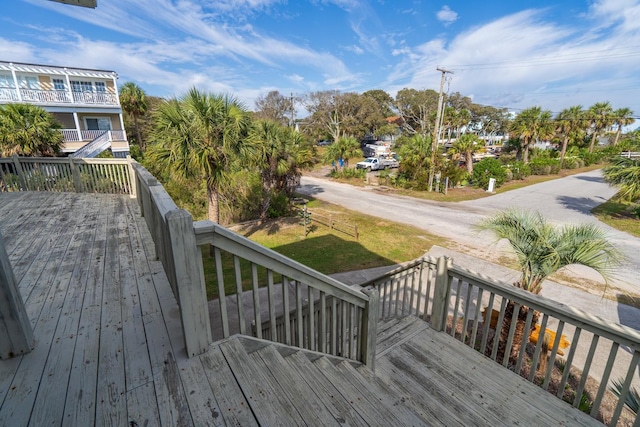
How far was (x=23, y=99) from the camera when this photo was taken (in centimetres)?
1656

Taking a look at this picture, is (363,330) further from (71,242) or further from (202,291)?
(71,242)

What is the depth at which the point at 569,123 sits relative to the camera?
27.8m

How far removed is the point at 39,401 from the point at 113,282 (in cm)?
151

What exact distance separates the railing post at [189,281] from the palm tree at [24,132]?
43.6 feet

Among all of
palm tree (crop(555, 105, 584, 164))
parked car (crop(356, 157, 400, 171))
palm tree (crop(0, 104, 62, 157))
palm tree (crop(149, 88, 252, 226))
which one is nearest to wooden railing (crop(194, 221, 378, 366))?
palm tree (crop(149, 88, 252, 226))

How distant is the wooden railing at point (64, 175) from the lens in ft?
23.1

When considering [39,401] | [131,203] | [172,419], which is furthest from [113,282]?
[131,203]

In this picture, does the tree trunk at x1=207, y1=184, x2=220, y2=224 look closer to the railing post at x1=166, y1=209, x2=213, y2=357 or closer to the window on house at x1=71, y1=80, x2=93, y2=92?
the railing post at x1=166, y1=209, x2=213, y2=357

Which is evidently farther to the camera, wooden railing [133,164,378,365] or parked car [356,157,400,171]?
parked car [356,157,400,171]

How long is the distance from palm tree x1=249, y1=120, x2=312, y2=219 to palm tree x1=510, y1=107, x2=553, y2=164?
23.5m

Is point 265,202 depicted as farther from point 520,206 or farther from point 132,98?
point 132,98

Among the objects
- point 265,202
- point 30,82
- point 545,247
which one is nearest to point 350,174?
point 265,202

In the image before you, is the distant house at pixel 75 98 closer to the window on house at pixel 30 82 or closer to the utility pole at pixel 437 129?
the window on house at pixel 30 82

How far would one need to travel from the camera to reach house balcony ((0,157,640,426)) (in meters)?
1.58
